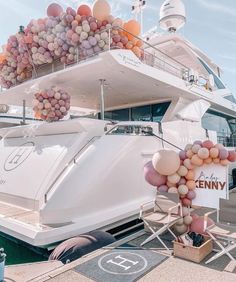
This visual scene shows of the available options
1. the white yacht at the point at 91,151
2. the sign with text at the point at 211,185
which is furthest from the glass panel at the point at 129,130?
the sign with text at the point at 211,185

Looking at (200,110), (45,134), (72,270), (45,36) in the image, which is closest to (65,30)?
(45,36)

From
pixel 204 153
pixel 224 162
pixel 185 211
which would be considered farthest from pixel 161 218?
pixel 224 162

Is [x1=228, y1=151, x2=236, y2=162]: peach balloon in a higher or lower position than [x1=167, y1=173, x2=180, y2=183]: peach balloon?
higher

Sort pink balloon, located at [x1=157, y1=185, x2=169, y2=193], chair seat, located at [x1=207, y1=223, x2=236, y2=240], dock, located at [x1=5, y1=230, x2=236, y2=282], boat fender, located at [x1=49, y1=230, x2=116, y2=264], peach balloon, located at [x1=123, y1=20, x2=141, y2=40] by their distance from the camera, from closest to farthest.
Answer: dock, located at [x1=5, y1=230, x2=236, y2=282]
chair seat, located at [x1=207, y1=223, x2=236, y2=240]
boat fender, located at [x1=49, y1=230, x2=116, y2=264]
pink balloon, located at [x1=157, y1=185, x2=169, y2=193]
peach balloon, located at [x1=123, y1=20, x2=141, y2=40]

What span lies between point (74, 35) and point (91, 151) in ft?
10.4

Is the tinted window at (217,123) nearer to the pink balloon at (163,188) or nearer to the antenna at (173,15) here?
the antenna at (173,15)

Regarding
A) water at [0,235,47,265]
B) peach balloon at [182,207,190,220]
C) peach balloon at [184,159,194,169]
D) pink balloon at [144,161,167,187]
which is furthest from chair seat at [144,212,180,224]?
water at [0,235,47,265]

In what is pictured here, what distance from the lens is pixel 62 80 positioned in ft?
24.5

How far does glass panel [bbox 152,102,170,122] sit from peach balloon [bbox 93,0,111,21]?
3.71 m

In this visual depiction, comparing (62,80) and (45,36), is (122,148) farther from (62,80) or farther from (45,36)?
(45,36)

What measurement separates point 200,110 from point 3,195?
6.55 meters

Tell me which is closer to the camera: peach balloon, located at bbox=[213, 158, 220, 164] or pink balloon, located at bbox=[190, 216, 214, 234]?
pink balloon, located at bbox=[190, 216, 214, 234]

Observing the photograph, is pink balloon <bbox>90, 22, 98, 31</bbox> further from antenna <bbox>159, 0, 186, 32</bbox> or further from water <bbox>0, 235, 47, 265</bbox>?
antenna <bbox>159, 0, 186, 32</bbox>

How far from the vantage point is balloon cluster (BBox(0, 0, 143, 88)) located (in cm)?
649
